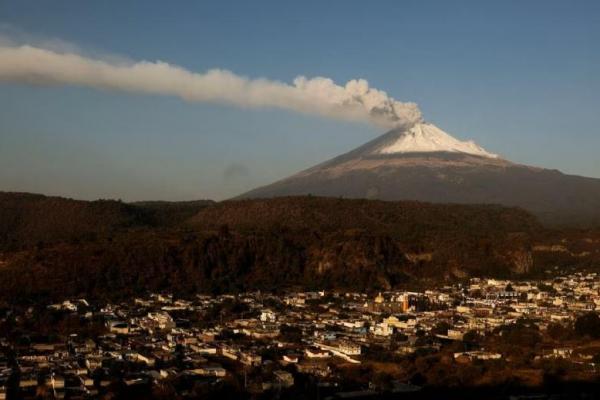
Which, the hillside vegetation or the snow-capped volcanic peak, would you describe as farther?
the snow-capped volcanic peak

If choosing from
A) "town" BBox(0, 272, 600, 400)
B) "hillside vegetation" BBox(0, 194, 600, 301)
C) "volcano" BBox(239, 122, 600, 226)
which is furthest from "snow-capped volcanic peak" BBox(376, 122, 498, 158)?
"town" BBox(0, 272, 600, 400)

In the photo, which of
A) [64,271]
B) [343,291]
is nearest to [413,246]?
[343,291]

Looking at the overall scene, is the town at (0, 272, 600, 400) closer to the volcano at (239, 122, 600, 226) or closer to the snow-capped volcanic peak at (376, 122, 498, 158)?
the volcano at (239, 122, 600, 226)

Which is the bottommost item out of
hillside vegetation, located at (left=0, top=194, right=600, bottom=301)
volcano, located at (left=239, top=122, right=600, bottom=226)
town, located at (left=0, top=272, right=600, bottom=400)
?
town, located at (left=0, top=272, right=600, bottom=400)

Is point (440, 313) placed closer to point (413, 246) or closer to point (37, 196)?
Result: point (413, 246)

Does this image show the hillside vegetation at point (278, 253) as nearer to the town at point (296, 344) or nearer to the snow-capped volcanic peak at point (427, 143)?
the town at point (296, 344)

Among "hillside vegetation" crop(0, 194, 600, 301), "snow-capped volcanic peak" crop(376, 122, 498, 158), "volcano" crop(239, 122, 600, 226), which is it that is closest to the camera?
"hillside vegetation" crop(0, 194, 600, 301)

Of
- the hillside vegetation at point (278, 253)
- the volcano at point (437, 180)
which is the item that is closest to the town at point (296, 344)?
the hillside vegetation at point (278, 253)
